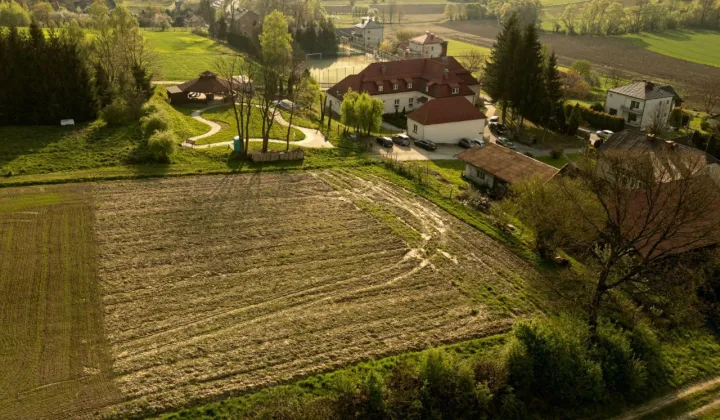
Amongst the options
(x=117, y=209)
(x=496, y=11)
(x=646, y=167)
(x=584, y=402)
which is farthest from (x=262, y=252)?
(x=496, y=11)

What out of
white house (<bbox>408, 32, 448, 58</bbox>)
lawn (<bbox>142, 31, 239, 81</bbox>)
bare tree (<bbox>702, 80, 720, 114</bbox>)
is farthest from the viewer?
white house (<bbox>408, 32, 448, 58</bbox>)

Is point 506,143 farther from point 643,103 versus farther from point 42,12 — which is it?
point 42,12

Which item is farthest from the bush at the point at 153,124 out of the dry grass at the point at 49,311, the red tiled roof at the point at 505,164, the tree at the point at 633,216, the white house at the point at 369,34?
the white house at the point at 369,34

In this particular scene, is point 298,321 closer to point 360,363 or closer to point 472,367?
point 360,363

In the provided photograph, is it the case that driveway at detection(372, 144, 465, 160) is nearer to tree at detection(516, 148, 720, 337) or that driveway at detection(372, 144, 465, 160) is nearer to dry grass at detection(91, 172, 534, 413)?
dry grass at detection(91, 172, 534, 413)

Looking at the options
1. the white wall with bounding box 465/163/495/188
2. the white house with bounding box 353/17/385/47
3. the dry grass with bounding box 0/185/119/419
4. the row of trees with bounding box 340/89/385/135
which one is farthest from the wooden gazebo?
the white house with bounding box 353/17/385/47

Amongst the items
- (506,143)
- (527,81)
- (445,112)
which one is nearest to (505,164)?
(506,143)
